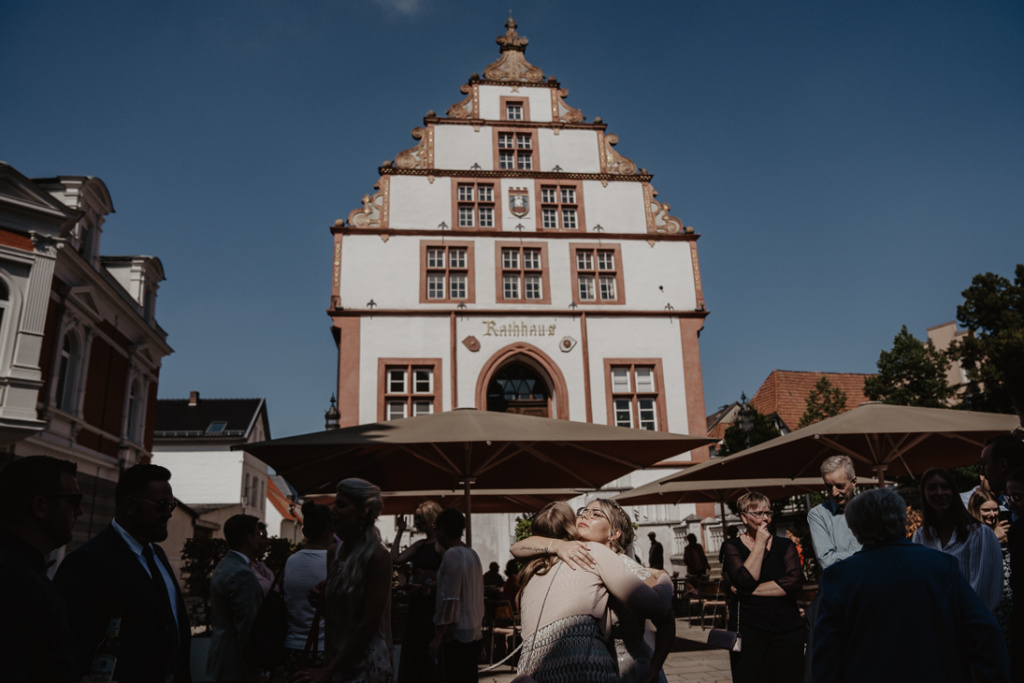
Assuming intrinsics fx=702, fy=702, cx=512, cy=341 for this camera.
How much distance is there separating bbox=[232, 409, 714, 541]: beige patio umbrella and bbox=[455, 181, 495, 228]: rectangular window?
14.5m

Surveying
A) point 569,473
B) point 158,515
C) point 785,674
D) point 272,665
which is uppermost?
point 569,473

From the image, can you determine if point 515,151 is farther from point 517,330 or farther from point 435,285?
point 517,330

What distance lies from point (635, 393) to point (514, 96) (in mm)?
10911

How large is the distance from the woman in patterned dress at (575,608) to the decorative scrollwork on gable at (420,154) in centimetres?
2055

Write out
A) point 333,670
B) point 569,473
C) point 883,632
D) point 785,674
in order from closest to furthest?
point 883,632
point 333,670
point 785,674
point 569,473

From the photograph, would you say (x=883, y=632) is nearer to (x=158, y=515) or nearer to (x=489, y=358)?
(x=158, y=515)

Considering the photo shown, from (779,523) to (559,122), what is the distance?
47.1ft

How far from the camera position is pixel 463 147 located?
75.0ft

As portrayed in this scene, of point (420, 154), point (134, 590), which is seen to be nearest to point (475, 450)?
point (134, 590)

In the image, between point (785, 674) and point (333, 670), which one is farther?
point (785, 674)

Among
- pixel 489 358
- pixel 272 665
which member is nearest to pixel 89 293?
pixel 489 358

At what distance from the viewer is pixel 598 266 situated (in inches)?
866

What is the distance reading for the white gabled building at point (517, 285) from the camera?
20.4 meters

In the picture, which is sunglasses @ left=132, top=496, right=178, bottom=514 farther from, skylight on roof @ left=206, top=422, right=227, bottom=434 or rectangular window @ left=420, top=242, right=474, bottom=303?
skylight on roof @ left=206, top=422, right=227, bottom=434
